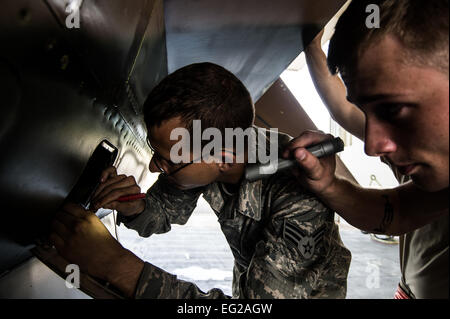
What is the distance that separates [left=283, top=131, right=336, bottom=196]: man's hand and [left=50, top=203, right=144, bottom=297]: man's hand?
0.46 metres

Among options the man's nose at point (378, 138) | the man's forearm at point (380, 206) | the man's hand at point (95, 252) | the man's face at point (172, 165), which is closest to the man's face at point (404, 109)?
the man's nose at point (378, 138)

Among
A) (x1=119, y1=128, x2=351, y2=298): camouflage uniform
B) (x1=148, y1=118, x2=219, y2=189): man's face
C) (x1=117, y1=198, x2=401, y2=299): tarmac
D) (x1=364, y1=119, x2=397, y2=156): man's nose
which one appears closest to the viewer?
(x1=364, y1=119, x2=397, y2=156): man's nose

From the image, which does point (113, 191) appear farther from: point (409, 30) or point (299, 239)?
point (409, 30)

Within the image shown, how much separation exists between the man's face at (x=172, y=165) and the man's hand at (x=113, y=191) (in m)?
0.10

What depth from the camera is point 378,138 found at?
0.58 metres

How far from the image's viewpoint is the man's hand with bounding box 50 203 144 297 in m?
0.62

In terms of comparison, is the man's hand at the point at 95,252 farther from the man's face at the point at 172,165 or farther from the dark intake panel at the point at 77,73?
the man's face at the point at 172,165

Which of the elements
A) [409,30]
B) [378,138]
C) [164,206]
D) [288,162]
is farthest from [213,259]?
[409,30]

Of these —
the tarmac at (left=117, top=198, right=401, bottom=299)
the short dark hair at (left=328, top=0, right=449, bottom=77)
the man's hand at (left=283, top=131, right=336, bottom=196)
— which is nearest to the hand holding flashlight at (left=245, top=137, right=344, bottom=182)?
the man's hand at (left=283, top=131, right=336, bottom=196)

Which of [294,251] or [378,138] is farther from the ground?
[378,138]

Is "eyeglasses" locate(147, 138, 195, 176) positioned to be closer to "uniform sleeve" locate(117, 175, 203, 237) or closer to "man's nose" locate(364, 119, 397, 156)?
"uniform sleeve" locate(117, 175, 203, 237)

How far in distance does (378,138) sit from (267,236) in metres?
0.39

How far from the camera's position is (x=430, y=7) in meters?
0.46
